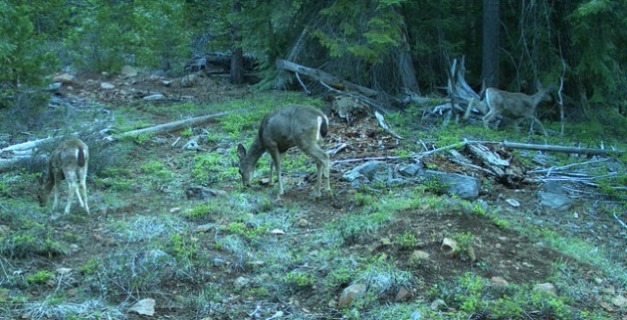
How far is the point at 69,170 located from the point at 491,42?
37.9 feet

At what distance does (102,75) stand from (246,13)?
6740mm

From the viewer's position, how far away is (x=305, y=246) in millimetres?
8859

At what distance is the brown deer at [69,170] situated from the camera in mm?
10125

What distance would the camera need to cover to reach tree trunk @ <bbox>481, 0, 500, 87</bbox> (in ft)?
59.1

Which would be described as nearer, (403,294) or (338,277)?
(403,294)

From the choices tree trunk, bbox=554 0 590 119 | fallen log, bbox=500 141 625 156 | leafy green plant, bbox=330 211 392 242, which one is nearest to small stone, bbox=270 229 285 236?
leafy green plant, bbox=330 211 392 242

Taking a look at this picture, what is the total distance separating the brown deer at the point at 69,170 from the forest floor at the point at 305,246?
20 centimetres

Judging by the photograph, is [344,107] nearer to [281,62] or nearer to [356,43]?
[356,43]

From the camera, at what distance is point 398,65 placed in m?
19.2

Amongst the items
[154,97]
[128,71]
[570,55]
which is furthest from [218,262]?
[128,71]

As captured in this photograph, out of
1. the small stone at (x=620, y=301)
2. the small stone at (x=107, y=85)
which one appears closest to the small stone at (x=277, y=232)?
the small stone at (x=620, y=301)

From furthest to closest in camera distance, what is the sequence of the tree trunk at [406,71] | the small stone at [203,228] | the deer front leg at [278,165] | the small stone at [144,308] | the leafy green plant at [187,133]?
the tree trunk at [406,71], the leafy green plant at [187,133], the deer front leg at [278,165], the small stone at [203,228], the small stone at [144,308]

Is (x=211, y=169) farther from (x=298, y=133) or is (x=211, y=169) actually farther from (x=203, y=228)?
(x=203, y=228)

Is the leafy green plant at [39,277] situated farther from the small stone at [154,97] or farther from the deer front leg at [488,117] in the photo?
the small stone at [154,97]
